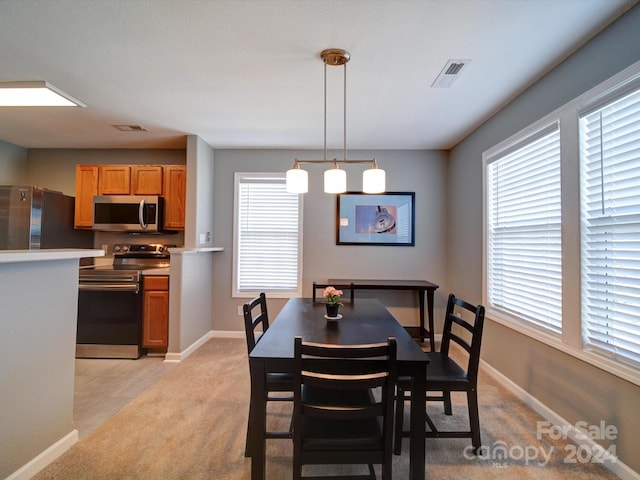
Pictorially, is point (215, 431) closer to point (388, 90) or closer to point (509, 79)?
point (388, 90)

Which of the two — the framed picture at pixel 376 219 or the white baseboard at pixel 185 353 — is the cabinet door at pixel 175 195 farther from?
the framed picture at pixel 376 219

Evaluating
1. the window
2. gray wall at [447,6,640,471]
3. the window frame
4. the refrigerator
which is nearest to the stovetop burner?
the refrigerator

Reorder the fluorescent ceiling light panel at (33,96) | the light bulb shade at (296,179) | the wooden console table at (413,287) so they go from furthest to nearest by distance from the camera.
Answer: the wooden console table at (413,287), the fluorescent ceiling light panel at (33,96), the light bulb shade at (296,179)

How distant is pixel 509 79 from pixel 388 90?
2.93 ft

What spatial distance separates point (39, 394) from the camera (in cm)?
170

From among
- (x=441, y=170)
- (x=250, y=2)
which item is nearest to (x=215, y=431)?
(x=250, y=2)

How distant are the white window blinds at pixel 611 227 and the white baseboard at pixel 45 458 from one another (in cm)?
323

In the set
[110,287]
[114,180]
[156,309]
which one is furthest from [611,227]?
[114,180]

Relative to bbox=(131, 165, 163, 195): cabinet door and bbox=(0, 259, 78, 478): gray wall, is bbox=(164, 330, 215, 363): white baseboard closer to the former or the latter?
bbox=(0, 259, 78, 478): gray wall

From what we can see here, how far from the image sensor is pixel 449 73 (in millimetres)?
2271

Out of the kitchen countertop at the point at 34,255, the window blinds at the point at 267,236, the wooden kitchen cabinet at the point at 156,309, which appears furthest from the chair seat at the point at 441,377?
the wooden kitchen cabinet at the point at 156,309

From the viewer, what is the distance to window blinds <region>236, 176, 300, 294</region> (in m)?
4.18

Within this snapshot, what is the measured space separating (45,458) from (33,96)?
2.74 m

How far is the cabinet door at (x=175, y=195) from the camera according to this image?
12.7 ft
